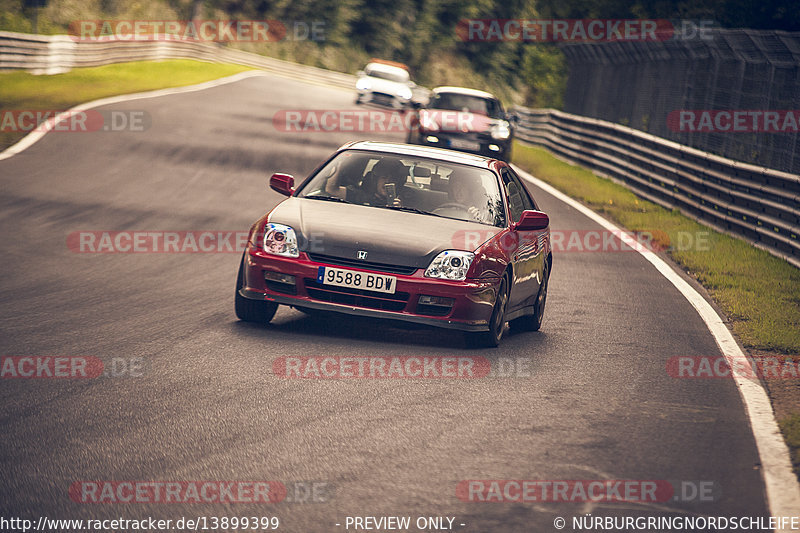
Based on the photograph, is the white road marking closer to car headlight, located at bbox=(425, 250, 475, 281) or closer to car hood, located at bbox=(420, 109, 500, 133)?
car headlight, located at bbox=(425, 250, 475, 281)

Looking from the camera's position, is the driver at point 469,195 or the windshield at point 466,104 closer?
the driver at point 469,195

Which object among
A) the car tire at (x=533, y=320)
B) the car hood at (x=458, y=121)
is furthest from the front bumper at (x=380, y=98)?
the car tire at (x=533, y=320)

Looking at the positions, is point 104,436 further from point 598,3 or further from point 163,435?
point 598,3

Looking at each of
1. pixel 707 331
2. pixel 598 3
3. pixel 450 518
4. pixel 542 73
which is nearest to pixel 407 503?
pixel 450 518

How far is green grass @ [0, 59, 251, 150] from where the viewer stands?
86.4 ft

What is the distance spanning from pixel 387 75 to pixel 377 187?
125 feet

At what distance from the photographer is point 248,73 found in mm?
51375

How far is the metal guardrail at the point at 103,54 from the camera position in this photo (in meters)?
31.9

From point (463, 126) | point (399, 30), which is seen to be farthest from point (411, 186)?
point (399, 30)

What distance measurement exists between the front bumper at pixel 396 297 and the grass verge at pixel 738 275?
2084mm

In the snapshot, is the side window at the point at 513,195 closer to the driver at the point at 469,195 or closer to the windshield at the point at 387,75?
the driver at the point at 469,195

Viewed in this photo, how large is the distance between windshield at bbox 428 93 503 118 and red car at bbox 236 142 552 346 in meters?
15.4

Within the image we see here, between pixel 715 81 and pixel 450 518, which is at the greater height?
pixel 715 81

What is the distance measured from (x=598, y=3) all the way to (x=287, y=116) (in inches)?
586
